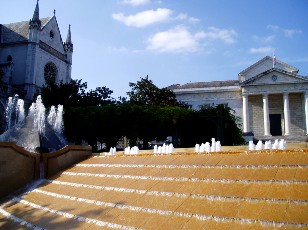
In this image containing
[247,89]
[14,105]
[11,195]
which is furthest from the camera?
[247,89]

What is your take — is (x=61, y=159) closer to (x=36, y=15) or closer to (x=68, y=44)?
(x=36, y=15)

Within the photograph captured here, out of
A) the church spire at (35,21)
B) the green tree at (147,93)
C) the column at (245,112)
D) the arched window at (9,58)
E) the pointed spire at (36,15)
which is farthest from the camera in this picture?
the arched window at (9,58)

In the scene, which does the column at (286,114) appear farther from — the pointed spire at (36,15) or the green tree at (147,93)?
the pointed spire at (36,15)

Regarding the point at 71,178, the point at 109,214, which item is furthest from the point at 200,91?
the point at 109,214

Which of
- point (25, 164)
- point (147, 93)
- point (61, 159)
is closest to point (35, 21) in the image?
point (147, 93)

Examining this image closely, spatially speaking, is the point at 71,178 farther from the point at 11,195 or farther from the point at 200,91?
the point at 200,91

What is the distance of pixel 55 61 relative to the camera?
145 feet

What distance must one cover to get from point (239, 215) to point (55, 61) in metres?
44.8

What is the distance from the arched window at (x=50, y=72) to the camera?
139 feet

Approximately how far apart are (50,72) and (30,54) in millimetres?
A: 4646

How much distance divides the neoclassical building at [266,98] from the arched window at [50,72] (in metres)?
19.5

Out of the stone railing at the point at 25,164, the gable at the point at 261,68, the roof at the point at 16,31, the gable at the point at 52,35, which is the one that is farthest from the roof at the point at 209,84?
the stone railing at the point at 25,164

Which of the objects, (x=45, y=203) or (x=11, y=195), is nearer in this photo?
(x=45, y=203)

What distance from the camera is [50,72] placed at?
4331cm
